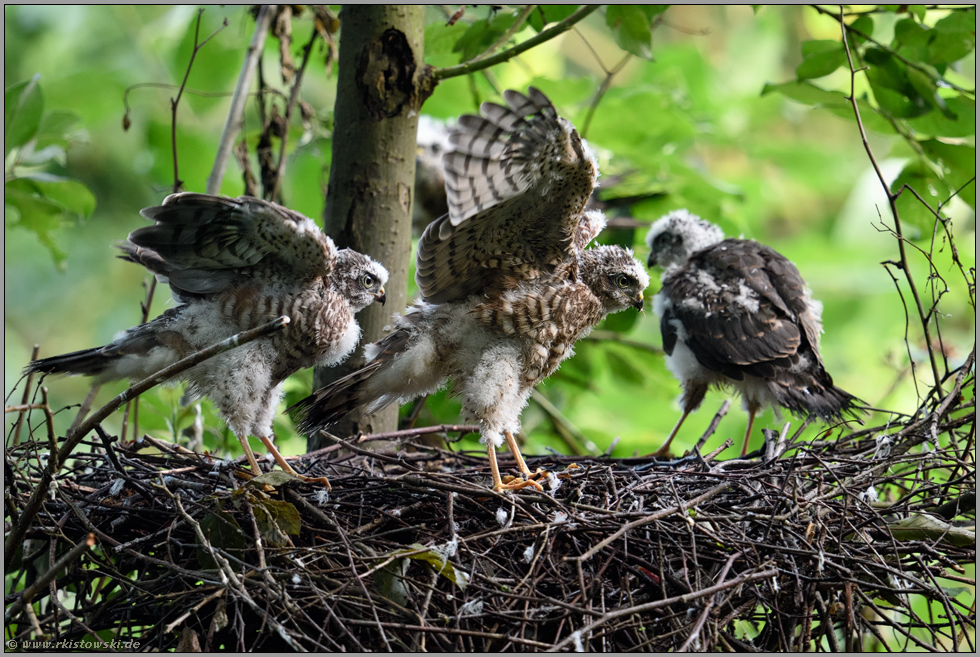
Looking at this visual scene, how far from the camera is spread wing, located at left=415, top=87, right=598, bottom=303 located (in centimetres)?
258

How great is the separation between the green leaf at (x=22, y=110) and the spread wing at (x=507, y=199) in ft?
6.96

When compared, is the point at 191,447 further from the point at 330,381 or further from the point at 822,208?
the point at 822,208

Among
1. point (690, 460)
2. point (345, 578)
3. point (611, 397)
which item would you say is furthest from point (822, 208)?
point (345, 578)

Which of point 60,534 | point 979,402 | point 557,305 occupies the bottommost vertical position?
point 60,534

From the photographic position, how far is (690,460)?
339 centimetres

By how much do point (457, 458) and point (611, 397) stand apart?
3184 millimetres

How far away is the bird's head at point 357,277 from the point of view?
329 cm

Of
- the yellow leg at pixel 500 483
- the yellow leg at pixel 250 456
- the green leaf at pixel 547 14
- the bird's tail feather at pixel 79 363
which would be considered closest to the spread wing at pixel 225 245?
the bird's tail feather at pixel 79 363

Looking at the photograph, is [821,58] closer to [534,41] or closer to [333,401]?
[534,41]

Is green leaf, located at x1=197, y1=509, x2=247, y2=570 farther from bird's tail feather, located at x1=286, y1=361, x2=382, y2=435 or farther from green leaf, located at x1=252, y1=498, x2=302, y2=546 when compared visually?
bird's tail feather, located at x1=286, y1=361, x2=382, y2=435

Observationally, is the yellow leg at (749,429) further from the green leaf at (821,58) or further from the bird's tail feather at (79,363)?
the bird's tail feather at (79,363)

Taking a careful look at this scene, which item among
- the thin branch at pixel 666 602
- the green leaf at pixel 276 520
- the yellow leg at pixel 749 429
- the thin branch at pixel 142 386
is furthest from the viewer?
the yellow leg at pixel 749 429

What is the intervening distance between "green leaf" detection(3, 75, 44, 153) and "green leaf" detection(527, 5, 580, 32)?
235 centimetres

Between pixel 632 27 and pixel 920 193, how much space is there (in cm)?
165
